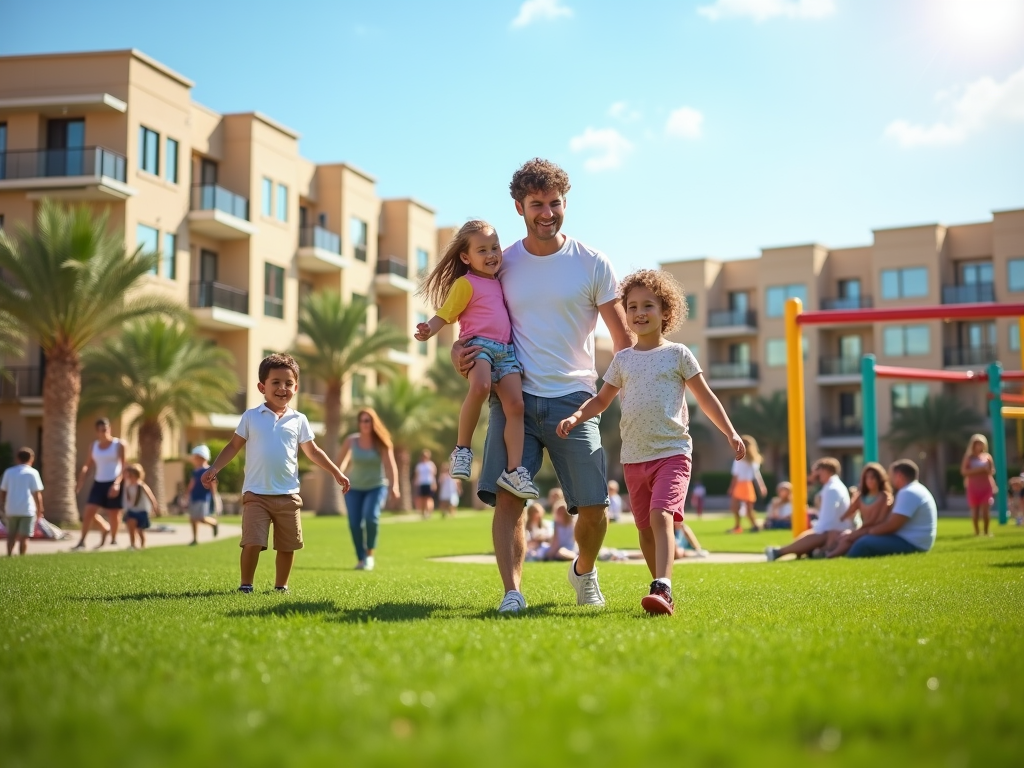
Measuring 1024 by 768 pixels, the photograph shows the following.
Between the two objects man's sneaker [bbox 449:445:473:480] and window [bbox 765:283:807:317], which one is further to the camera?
window [bbox 765:283:807:317]

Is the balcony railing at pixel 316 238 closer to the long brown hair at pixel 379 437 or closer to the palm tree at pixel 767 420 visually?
the palm tree at pixel 767 420

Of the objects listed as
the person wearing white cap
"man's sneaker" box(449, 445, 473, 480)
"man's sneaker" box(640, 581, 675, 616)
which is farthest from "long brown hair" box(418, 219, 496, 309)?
the person wearing white cap

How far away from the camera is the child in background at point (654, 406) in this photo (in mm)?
6848

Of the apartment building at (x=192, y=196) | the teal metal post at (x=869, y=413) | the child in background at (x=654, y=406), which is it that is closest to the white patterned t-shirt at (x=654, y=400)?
the child in background at (x=654, y=406)

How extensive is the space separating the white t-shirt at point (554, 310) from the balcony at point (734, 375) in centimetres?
6442

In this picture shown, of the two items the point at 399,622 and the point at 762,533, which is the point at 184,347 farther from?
the point at 399,622

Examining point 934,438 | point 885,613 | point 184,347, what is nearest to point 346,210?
point 184,347

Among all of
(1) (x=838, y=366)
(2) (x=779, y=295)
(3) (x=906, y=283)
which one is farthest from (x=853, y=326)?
(2) (x=779, y=295)

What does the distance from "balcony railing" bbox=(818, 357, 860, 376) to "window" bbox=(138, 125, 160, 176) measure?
4184 centimetres

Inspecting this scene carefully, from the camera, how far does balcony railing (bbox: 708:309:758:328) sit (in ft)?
235

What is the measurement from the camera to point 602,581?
9.82m

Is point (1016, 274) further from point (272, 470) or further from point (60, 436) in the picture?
point (272, 470)

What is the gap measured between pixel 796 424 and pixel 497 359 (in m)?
13.4

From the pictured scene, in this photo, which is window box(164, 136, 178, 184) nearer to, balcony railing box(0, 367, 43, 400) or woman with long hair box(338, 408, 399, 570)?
balcony railing box(0, 367, 43, 400)
